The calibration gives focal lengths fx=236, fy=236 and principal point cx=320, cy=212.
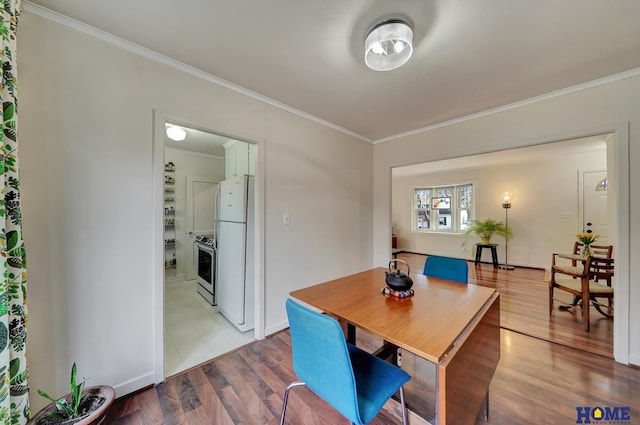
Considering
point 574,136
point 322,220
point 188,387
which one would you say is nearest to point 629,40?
point 574,136

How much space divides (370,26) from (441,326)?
1.79m

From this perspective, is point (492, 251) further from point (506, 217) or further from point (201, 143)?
point (201, 143)

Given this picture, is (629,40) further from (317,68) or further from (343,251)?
(343,251)

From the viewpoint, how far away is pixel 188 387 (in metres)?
1.78

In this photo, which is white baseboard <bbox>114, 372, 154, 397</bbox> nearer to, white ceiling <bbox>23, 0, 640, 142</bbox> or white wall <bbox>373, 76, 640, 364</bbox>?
white ceiling <bbox>23, 0, 640, 142</bbox>

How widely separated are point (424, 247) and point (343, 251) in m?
4.82

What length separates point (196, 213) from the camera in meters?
4.76

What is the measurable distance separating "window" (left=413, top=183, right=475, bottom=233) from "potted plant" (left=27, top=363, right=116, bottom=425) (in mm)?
7314

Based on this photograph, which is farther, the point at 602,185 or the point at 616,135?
the point at 602,185

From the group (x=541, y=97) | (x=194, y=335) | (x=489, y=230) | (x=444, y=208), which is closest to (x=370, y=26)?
(x=541, y=97)

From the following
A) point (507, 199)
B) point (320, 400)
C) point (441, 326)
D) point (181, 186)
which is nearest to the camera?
point (441, 326)

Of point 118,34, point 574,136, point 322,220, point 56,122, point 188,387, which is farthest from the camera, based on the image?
point 322,220

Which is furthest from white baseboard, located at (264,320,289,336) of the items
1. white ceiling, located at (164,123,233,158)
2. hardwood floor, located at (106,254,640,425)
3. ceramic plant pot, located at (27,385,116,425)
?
white ceiling, located at (164,123,233,158)

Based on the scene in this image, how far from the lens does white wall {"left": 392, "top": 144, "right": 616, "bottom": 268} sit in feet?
16.1
